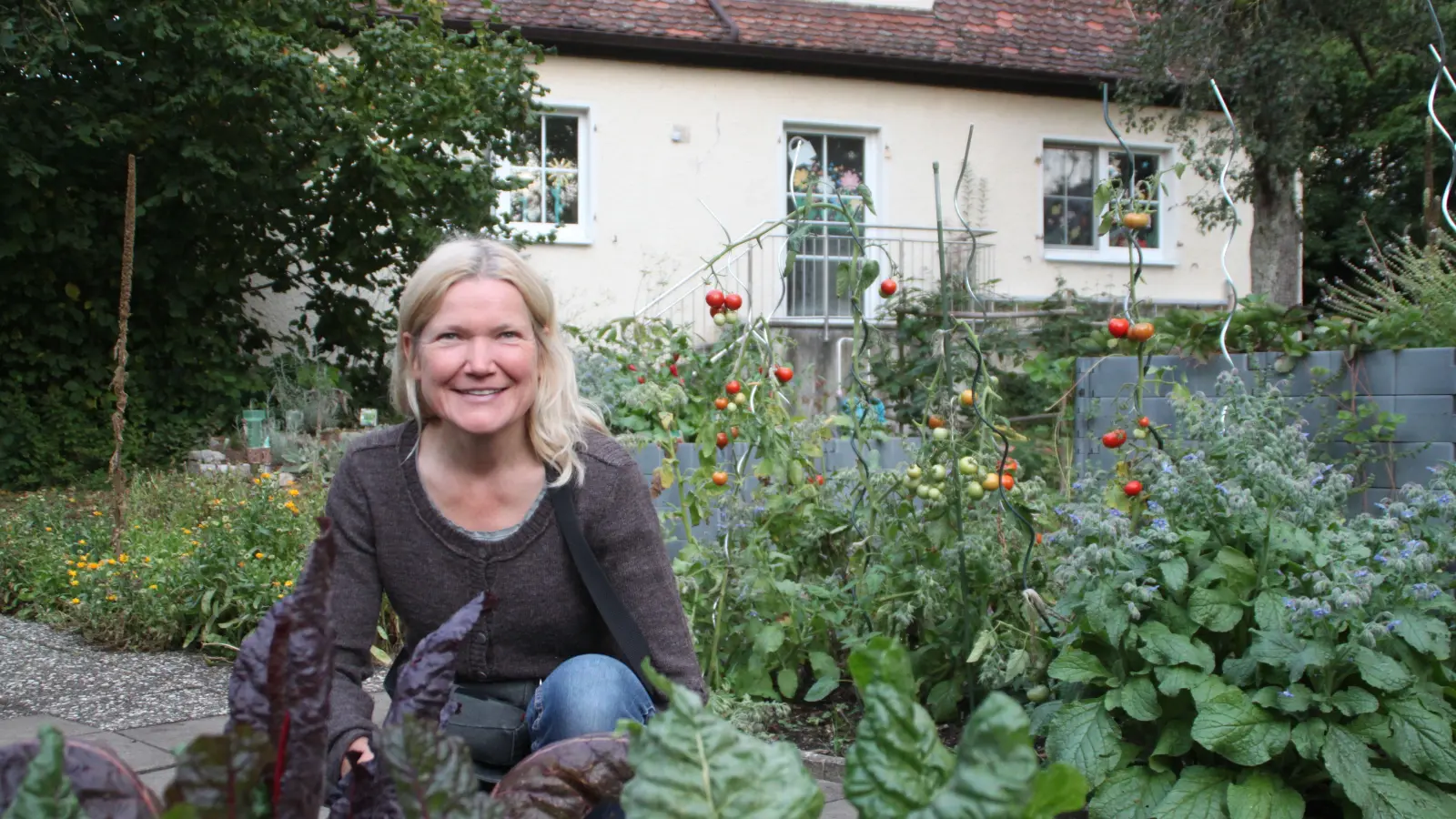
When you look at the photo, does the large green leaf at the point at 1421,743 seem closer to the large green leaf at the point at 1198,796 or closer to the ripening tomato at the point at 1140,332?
the large green leaf at the point at 1198,796

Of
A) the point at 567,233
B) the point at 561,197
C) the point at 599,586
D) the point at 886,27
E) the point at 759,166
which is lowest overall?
the point at 599,586

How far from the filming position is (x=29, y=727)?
359cm

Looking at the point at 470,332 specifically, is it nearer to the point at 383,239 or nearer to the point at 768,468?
the point at 768,468

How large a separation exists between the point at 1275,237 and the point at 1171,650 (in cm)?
1208

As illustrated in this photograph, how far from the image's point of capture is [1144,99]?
13.3m

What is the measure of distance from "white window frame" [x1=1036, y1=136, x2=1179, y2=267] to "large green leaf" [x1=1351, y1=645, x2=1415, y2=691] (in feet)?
39.6

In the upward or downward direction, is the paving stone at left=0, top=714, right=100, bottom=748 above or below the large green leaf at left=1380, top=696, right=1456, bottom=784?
below

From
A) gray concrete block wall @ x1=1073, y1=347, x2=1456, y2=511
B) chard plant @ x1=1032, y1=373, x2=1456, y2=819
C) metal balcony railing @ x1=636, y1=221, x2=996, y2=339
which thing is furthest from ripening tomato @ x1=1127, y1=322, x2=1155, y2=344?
metal balcony railing @ x1=636, y1=221, x2=996, y2=339

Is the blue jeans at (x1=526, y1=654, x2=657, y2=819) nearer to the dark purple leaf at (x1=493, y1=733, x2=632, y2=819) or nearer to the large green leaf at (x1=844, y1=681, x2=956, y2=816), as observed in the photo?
the dark purple leaf at (x1=493, y1=733, x2=632, y2=819)

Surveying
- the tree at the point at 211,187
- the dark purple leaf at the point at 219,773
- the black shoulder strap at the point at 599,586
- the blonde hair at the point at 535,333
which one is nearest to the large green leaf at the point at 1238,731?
the black shoulder strap at the point at 599,586

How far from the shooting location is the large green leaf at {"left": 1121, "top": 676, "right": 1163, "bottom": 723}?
2.57 meters

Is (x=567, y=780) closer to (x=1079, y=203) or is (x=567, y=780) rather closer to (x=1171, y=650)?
(x=1171, y=650)

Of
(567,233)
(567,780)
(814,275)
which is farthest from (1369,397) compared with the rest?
(814,275)

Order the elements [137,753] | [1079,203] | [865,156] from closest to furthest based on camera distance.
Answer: [137,753], [865,156], [1079,203]
